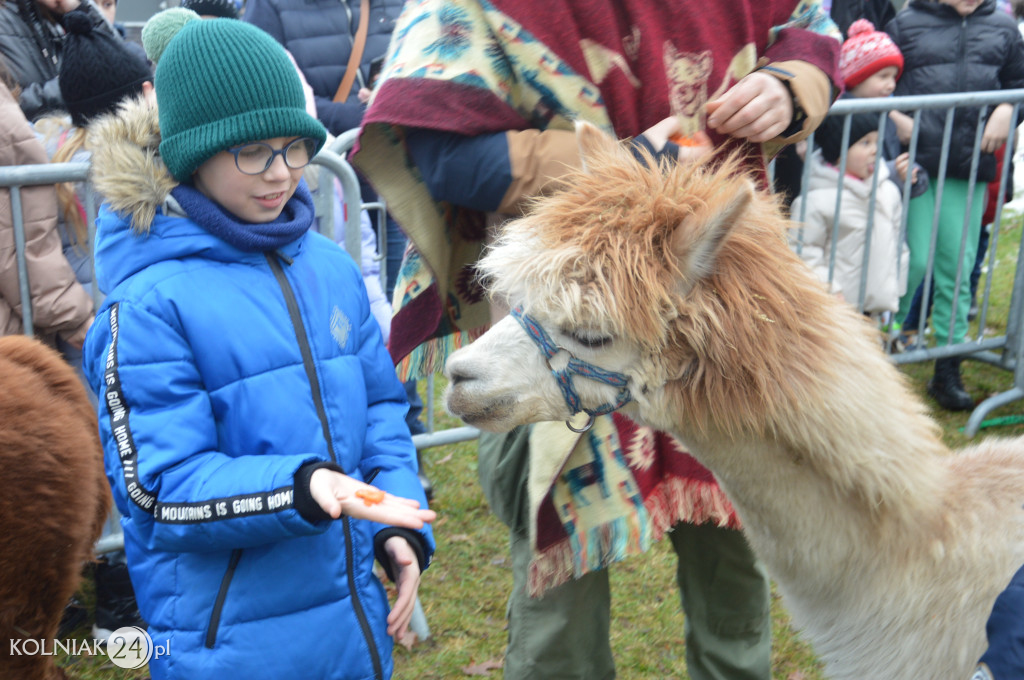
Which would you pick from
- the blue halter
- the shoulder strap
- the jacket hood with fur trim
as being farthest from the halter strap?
the shoulder strap

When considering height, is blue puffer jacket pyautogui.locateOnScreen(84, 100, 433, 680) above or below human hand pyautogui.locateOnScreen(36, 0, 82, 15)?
below

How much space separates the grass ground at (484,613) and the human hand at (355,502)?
1.90 metres

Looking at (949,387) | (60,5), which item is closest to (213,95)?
(60,5)

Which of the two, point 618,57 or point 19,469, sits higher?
point 618,57

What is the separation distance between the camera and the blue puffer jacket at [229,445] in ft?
5.24

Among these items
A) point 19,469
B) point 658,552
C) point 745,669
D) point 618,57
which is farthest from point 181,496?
point 658,552

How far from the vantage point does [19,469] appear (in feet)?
6.78

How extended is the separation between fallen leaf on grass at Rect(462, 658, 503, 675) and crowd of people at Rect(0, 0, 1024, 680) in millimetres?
1092

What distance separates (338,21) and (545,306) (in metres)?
3.76

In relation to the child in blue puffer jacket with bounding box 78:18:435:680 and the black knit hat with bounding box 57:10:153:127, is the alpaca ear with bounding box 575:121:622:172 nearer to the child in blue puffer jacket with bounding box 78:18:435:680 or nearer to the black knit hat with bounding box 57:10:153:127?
the child in blue puffer jacket with bounding box 78:18:435:680

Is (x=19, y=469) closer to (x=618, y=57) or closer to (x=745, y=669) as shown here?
(x=618, y=57)

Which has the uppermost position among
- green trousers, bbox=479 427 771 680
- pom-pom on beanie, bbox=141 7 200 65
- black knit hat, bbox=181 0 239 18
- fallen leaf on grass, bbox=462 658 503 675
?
pom-pom on beanie, bbox=141 7 200 65

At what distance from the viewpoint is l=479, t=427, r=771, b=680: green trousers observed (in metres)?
2.05

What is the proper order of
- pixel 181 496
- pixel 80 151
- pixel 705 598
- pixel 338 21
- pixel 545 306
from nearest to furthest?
pixel 181 496 → pixel 545 306 → pixel 705 598 → pixel 80 151 → pixel 338 21
